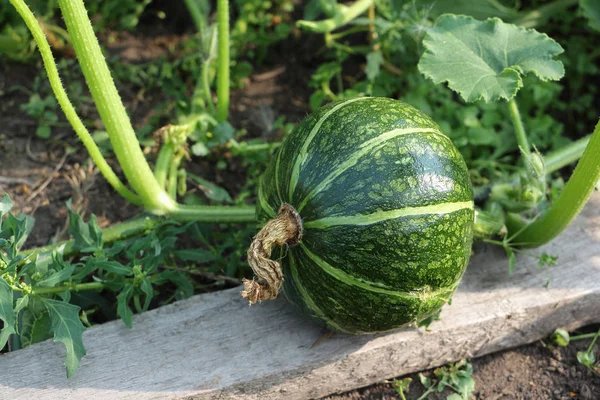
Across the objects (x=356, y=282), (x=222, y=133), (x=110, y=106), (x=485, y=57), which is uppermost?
(x=110, y=106)

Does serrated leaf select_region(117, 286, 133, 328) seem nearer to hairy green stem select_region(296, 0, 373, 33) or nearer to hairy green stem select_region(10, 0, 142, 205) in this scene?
hairy green stem select_region(10, 0, 142, 205)

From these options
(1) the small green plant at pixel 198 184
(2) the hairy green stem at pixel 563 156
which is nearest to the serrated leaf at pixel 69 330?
(1) the small green plant at pixel 198 184

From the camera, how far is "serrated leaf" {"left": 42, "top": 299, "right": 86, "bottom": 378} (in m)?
2.11

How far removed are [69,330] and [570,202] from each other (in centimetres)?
185

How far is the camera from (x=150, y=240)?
8.28ft

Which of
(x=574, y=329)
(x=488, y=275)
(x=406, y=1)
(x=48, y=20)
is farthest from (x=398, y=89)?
(x=48, y=20)

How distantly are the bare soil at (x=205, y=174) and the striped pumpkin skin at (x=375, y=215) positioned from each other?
57 centimetres

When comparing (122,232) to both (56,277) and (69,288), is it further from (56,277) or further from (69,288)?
(56,277)

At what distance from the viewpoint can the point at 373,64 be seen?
3.37 metres

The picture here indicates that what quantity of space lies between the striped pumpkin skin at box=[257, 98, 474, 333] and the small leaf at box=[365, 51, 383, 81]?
1.11 metres

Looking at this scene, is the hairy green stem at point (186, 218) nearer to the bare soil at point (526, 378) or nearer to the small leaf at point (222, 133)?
the small leaf at point (222, 133)

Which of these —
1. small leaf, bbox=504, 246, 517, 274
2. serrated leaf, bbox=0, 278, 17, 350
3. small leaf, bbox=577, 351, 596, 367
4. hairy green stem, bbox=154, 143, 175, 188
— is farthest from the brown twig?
small leaf, bbox=577, 351, 596, 367

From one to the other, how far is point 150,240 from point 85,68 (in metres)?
0.69

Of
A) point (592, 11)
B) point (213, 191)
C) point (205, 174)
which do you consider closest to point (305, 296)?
point (213, 191)
